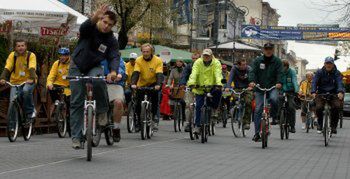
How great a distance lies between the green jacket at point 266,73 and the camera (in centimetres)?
1631

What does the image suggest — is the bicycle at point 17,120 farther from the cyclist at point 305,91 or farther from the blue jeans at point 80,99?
the cyclist at point 305,91

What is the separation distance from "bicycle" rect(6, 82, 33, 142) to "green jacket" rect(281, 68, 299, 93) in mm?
7031

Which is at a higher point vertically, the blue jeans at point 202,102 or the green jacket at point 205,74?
the green jacket at point 205,74

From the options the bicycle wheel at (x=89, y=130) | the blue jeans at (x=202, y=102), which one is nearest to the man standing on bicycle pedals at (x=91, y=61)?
the bicycle wheel at (x=89, y=130)

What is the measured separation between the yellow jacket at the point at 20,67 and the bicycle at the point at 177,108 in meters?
5.74

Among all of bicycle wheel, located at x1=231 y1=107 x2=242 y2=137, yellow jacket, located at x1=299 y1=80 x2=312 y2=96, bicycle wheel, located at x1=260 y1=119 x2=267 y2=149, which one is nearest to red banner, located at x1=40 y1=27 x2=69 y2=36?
bicycle wheel, located at x1=231 y1=107 x2=242 y2=137

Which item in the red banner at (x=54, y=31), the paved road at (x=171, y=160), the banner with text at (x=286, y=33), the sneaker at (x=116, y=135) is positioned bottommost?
the paved road at (x=171, y=160)

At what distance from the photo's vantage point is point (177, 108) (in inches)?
845

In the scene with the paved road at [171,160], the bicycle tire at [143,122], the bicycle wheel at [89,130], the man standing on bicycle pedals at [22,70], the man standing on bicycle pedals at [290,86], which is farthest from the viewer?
the man standing on bicycle pedals at [290,86]

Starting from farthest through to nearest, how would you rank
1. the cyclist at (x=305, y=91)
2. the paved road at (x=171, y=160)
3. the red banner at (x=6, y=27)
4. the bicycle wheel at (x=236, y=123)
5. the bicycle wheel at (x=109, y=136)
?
1. the cyclist at (x=305, y=91)
2. the red banner at (x=6, y=27)
3. the bicycle wheel at (x=236, y=123)
4. the bicycle wheel at (x=109, y=136)
5. the paved road at (x=171, y=160)

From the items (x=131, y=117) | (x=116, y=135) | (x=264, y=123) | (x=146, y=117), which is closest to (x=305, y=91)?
(x=131, y=117)

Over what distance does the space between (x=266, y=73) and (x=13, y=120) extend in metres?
4.57

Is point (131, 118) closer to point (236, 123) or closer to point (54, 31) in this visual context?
point (236, 123)

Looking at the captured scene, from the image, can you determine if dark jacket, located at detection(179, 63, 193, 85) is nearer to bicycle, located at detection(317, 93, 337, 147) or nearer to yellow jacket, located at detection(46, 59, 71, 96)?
yellow jacket, located at detection(46, 59, 71, 96)
